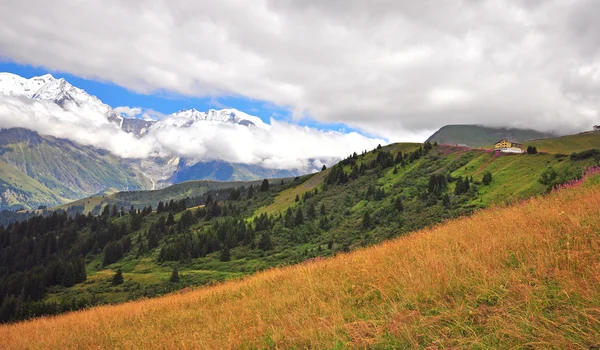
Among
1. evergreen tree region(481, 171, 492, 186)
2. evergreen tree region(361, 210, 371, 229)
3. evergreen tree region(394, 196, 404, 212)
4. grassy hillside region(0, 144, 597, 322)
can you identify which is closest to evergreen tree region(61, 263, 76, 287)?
grassy hillside region(0, 144, 597, 322)

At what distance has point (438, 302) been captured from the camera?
5.47 m

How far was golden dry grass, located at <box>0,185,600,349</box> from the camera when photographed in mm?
4320

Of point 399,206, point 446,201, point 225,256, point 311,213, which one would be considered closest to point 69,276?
point 225,256

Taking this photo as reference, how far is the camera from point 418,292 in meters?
6.00

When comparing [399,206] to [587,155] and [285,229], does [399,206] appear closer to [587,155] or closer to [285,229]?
[587,155]

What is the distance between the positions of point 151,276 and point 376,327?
83136 mm

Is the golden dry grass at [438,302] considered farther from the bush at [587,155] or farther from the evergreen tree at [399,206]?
the evergreen tree at [399,206]

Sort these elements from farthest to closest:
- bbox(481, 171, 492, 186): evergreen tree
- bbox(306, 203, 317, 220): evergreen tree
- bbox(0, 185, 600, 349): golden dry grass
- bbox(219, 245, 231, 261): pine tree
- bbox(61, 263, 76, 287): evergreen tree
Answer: bbox(61, 263, 76, 287): evergreen tree < bbox(306, 203, 317, 220): evergreen tree < bbox(219, 245, 231, 261): pine tree < bbox(481, 171, 492, 186): evergreen tree < bbox(0, 185, 600, 349): golden dry grass

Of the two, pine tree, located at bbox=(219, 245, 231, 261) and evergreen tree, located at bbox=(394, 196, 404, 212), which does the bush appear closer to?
evergreen tree, located at bbox=(394, 196, 404, 212)

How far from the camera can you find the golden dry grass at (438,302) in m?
4.32

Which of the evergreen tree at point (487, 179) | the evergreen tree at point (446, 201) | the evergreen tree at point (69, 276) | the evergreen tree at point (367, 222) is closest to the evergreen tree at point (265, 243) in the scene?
the evergreen tree at point (367, 222)

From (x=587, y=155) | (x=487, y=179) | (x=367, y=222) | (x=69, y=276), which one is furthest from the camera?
(x=69, y=276)

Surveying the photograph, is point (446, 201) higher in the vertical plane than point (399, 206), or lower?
higher

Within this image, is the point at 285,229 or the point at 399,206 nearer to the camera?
Result: the point at 399,206
